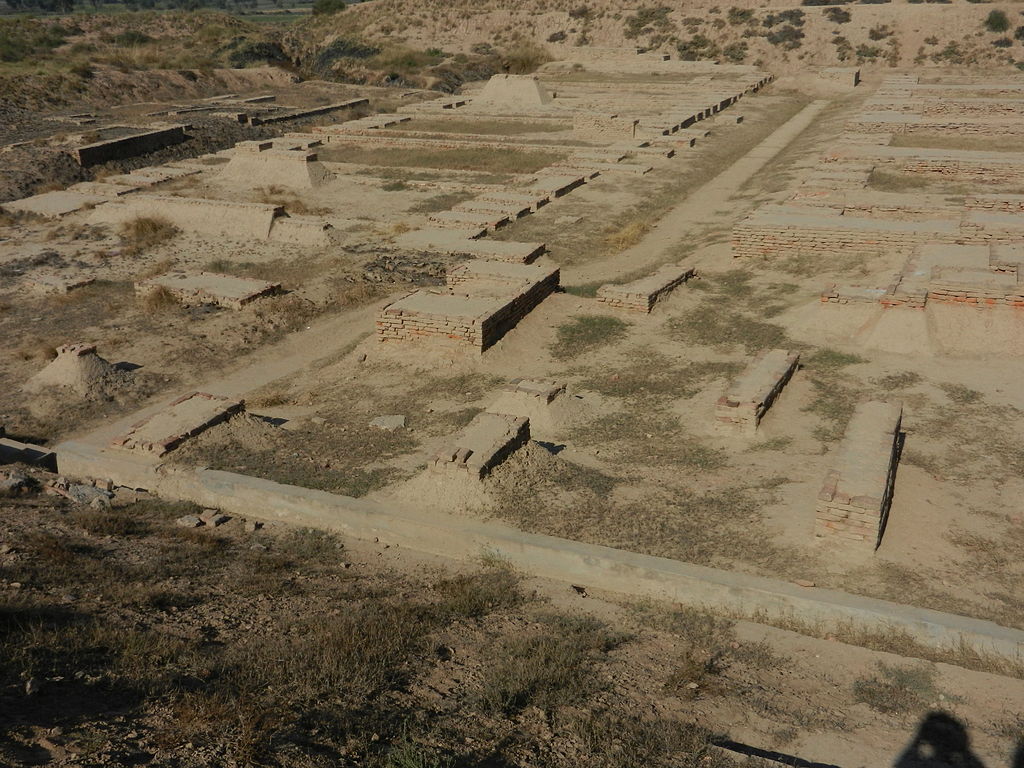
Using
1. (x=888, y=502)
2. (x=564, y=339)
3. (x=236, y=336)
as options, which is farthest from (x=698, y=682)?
(x=236, y=336)

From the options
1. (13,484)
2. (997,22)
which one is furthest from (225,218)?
(997,22)

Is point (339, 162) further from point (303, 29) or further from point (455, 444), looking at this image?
point (303, 29)

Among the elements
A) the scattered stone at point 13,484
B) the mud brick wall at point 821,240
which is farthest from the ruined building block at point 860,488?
the scattered stone at point 13,484

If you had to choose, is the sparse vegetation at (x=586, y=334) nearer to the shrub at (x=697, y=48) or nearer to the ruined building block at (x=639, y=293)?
the ruined building block at (x=639, y=293)

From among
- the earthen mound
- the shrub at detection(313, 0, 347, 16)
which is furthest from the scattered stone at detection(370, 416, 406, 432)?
the shrub at detection(313, 0, 347, 16)

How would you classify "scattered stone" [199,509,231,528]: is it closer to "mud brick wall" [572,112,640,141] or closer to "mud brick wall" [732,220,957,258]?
"mud brick wall" [732,220,957,258]

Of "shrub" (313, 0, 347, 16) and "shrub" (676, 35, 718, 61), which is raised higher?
"shrub" (313, 0, 347, 16)
